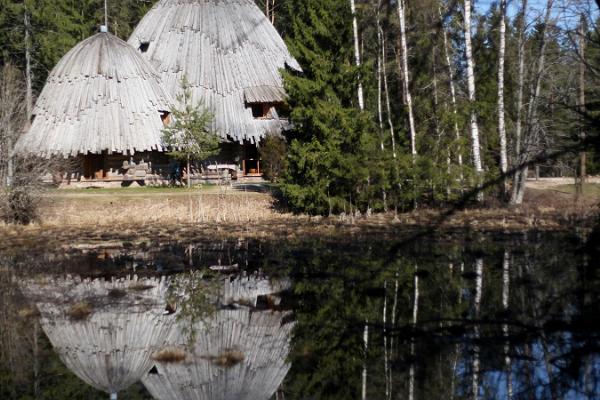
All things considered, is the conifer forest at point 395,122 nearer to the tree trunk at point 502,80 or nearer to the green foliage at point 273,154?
the tree trunk at point 502,80

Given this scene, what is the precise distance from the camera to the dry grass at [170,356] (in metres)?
10.0

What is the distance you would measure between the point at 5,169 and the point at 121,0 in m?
35.1

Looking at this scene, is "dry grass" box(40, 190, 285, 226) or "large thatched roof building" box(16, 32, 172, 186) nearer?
"dry grass" box(40, 190, 285, 226)

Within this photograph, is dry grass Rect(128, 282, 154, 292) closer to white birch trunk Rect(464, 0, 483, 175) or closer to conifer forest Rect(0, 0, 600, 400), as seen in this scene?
conifer forest Rect(0, 0, 600, 400)

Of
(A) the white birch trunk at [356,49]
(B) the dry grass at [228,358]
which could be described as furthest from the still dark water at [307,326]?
(A) the white birch trunk at [356,49]

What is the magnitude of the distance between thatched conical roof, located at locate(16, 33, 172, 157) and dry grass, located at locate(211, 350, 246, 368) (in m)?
25.5

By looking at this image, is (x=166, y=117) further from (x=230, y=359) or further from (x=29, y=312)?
(x=230, y=359)

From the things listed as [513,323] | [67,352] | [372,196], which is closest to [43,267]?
[67,352]

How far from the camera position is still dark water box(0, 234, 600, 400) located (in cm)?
891

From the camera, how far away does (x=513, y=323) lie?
1091cm

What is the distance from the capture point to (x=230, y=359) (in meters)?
9.92

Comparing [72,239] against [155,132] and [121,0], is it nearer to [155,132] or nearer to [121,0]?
[155,132]

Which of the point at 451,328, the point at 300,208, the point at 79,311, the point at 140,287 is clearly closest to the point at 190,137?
the point at 300,208

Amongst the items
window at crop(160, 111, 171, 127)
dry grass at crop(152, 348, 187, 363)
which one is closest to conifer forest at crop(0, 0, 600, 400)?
dry grass at crop(152, 348, 187, 363)
